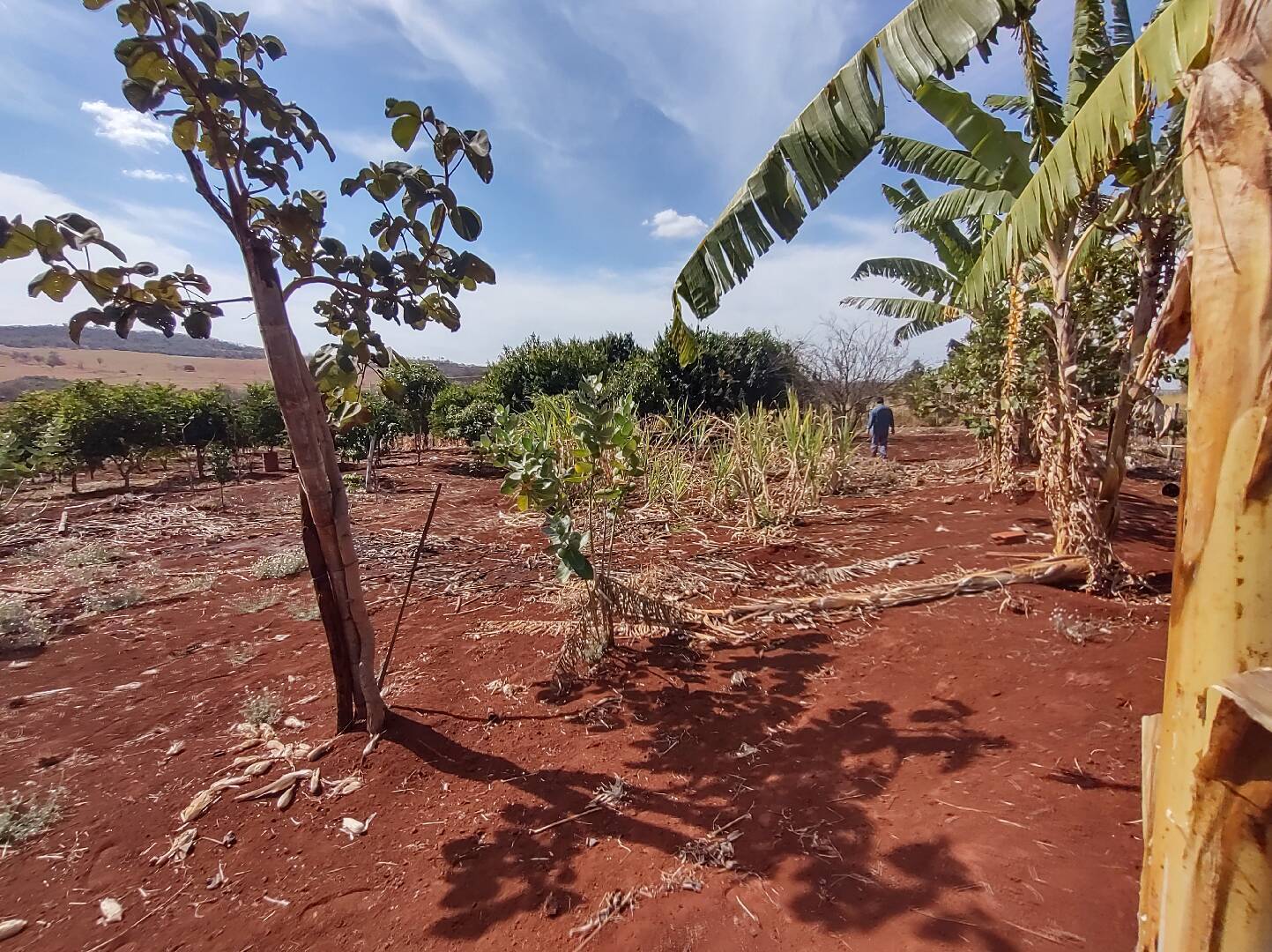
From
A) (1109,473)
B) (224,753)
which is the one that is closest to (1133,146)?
(1109,473)

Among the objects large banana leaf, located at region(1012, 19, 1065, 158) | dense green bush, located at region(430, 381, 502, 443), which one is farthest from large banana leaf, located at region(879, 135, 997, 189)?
dense green bush, located at region(430, 381, 502, 443)

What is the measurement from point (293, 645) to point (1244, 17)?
16.3ft

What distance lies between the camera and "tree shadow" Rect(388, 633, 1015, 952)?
1.91m

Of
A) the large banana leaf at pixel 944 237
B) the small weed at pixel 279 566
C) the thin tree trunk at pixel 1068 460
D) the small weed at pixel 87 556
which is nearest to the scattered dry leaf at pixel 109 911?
the small weed at pixel 279 566

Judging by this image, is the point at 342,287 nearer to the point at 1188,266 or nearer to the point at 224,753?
the point at 224,753

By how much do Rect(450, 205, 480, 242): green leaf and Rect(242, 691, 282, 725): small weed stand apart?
264 centimetres

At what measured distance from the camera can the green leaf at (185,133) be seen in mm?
2059

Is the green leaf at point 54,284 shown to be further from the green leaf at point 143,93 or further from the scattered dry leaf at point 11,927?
the scattered dry leaf at point 11,927

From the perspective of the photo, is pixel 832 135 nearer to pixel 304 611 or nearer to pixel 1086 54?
pixel 1086 54

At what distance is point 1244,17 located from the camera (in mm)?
1094

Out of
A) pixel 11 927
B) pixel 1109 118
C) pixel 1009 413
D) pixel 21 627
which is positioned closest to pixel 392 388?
pixel 11 927

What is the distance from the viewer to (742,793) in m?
2.43

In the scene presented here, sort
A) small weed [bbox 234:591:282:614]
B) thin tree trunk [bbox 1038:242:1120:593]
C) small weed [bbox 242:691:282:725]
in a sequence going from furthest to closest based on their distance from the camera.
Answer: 1. small weed [bbox 234:591:282:614]
2. thin tree trunk [bbox 1038:242:1120:593]
3. small weed [bbox 242:691:282:725]

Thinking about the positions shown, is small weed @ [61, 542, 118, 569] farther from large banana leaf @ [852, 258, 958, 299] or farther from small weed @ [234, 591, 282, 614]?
large banana leaf @ [852, 258, 958, 299]
